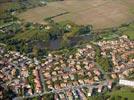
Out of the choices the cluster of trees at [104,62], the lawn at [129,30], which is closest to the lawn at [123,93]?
the cluster of trees at [104,62]

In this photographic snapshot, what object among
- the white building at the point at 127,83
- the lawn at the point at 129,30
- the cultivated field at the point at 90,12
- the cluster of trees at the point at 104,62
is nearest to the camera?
the white building at the point at 127,83

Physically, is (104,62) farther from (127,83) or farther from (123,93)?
(123,93)

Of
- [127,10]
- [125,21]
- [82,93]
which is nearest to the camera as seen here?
[82,93]

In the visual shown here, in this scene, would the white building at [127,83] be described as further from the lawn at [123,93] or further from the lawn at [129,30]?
the lawn at [129,30]

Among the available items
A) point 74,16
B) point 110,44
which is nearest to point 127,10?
point 74,16

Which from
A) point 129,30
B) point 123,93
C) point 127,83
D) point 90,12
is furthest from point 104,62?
point 90,12

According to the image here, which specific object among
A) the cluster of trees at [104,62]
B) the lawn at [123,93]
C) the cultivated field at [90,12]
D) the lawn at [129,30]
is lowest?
the cultivated field at [90,12]

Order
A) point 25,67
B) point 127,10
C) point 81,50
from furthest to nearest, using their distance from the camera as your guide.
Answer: point 127,10
point 81,50
point 25,67

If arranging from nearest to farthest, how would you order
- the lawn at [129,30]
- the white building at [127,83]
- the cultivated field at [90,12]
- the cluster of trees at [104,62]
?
the white building at [127,83] → the cluster of trees at [104,62] → the lawn at [129,30] → the cultivated field at [90,12]

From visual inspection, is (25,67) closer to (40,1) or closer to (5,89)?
(5,89)
